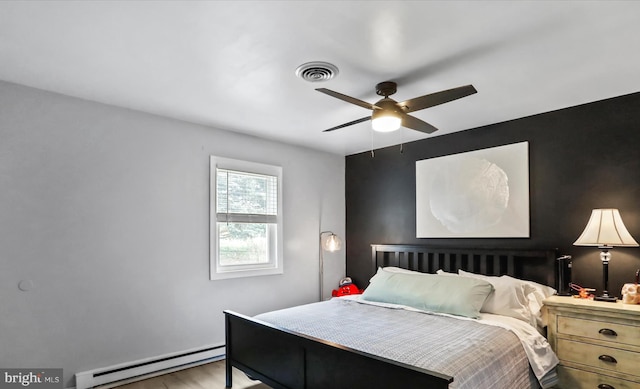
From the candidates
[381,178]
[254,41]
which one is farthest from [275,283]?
[254,41]

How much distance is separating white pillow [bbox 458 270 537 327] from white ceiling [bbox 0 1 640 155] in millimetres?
1552

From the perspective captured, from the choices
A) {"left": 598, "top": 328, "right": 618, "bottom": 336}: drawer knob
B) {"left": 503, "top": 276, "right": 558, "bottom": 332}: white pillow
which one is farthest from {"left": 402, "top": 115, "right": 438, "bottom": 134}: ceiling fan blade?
{"left": 598, "top": 328, "right": 618, "bottom": 336}: drawer knob

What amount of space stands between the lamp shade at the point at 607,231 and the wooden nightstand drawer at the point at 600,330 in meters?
0.57

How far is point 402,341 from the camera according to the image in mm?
2363

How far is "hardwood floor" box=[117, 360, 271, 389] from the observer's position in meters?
3.04

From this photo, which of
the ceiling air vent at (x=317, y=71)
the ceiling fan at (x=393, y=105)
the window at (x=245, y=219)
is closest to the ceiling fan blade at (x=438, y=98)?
the ceiling fan at (x=393, y=105)

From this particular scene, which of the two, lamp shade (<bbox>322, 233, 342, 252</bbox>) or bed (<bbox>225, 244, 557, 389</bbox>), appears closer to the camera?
bed (<bbox>225, 244, 557, 389</bbox>)

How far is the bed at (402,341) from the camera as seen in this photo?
6.68 feet

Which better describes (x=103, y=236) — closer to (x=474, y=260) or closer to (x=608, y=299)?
(x=474, y=260)

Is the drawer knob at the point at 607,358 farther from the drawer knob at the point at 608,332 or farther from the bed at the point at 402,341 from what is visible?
the bed at the point at 402,341

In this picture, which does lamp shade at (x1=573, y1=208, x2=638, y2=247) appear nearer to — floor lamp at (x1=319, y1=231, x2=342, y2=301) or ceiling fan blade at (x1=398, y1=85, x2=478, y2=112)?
ceiling fan blade at (x1=398, y1=85, x2=478, y2=112)

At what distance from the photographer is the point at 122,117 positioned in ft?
10.8

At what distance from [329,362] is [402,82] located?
6.45 ft

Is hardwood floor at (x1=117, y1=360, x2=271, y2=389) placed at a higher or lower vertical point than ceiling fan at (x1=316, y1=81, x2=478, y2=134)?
lower
